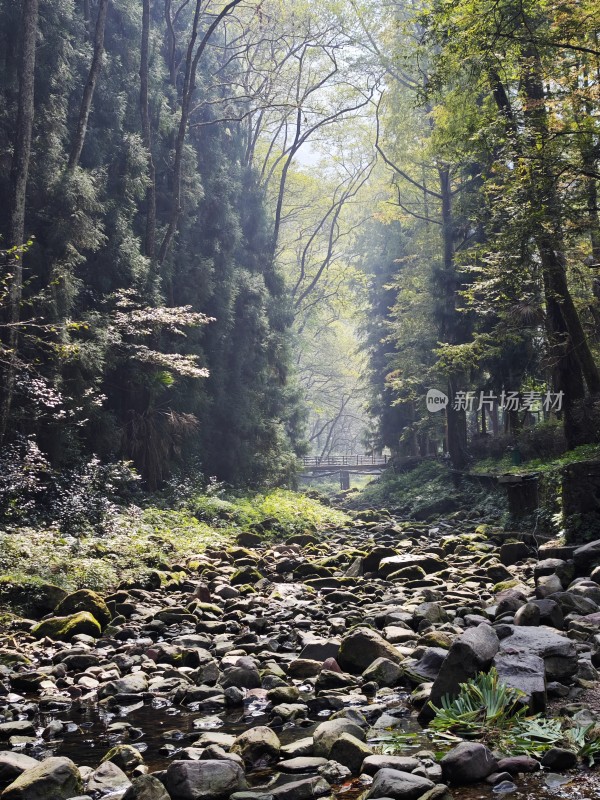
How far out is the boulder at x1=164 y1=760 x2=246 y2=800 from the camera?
3932 millimetres

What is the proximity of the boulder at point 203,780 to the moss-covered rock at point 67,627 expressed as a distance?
3.62 meters

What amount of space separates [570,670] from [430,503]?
666 inches

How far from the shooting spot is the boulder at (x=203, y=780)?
3932 mm

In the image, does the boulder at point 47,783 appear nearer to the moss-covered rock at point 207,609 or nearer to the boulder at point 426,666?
the boulder at point 426,666

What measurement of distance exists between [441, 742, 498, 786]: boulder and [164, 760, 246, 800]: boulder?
1.05 meters

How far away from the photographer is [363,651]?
618cm

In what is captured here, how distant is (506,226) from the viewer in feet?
41.4

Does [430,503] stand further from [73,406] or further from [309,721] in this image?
[309,721]

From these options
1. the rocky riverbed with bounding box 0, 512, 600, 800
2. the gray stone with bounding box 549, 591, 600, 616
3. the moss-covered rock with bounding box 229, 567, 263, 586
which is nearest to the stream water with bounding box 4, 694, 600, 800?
the rocky riverbed with bounding box 0, 512, 600, 800

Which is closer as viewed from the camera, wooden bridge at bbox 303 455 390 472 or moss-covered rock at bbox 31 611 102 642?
moss-covered rock at bbox 31 611 102 642

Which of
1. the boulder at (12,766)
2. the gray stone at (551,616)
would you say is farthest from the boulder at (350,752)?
the gray stone at (551,616)

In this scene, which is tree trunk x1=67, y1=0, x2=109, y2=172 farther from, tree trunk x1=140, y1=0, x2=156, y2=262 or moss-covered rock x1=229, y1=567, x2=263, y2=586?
moss-covered rock x1=229, y1=567, x2=263, y2=586

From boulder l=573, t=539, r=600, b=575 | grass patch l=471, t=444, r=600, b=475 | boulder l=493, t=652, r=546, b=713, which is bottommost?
boulder l=493, t=652, r=546, b=713

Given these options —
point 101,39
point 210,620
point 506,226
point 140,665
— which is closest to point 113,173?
point 101,39
